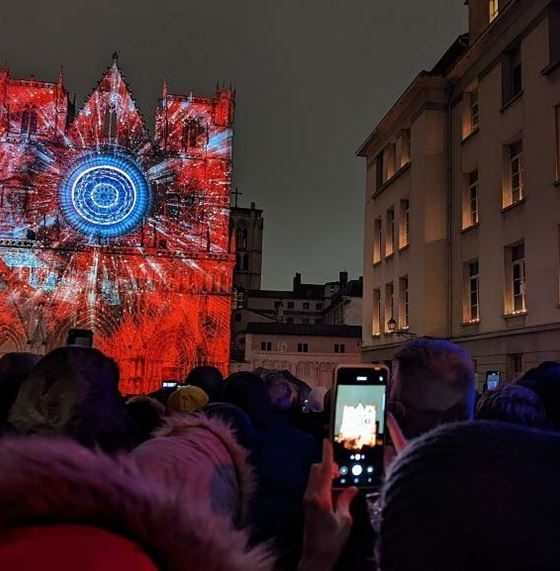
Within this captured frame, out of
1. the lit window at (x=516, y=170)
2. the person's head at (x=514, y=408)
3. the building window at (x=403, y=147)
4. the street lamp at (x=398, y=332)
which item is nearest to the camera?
the person's head at (x=514, y=408)

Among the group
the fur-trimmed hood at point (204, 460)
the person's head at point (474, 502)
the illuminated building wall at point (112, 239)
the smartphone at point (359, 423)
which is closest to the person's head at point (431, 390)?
the smartphone at point (359, 423)

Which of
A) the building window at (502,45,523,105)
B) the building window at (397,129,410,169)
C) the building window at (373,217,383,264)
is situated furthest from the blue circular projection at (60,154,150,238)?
the building window at (502,45,523,105)

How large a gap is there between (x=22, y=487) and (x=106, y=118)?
1982 inches

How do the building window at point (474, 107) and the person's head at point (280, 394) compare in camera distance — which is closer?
the person's head at point (280, 394)

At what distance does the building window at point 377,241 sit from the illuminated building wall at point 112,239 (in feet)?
58.6

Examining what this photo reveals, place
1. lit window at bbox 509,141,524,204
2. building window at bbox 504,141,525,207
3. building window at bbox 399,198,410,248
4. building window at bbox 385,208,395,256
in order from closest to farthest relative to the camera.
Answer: lit window at bbox 509,141,524,204 → building window at bbox 504,141,525,207 → building window at bbox 399,198,410,248 → building window at bbox 385,208,395,256

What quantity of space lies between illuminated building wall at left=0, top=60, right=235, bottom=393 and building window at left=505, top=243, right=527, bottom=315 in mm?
27397

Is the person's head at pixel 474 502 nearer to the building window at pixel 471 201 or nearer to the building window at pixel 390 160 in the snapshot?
the building window at pixel 471 201

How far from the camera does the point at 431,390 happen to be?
8.84 feet

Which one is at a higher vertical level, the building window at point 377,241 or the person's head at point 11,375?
the building window at point 377,241

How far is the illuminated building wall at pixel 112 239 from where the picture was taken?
42.5m

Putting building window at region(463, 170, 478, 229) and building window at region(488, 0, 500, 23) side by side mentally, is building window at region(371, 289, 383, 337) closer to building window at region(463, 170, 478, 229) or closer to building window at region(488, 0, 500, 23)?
building window at region(463, 170, 478, 229)

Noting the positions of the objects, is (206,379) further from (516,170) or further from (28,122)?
(28,122)

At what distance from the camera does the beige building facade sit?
15.8 m
